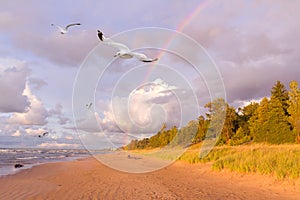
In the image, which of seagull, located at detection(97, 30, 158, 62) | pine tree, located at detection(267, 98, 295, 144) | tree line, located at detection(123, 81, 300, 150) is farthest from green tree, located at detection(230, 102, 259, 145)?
seagull, located at detection(97, 30, 158, 62)

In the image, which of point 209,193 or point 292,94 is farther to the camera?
point 292,94

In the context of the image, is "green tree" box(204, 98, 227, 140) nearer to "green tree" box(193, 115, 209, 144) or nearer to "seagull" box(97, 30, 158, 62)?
"green tree" box(193, 115, 209, 144)

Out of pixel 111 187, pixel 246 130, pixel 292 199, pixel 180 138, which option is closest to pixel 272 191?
pixel 292 199

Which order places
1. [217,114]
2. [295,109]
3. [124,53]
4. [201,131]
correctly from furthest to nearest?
[201,131]
[217,114]
[295,109]
[124,53]

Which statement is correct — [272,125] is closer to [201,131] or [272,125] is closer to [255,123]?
[255,123]

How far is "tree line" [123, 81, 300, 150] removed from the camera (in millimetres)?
43500

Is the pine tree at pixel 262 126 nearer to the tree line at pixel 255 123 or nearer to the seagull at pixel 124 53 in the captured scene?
the tree line at pixel 255 123

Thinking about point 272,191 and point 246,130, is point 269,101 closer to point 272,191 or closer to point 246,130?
point 246,130

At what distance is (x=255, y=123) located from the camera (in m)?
50.9

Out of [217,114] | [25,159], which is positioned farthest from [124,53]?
[217,114]

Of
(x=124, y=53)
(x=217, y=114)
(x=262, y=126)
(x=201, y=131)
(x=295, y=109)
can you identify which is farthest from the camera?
(x=201, y=131)

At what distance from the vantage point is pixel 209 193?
38.5ft

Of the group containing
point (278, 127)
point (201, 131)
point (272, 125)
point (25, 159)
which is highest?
point (201, 131)

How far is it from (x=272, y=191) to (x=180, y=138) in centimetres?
5867
